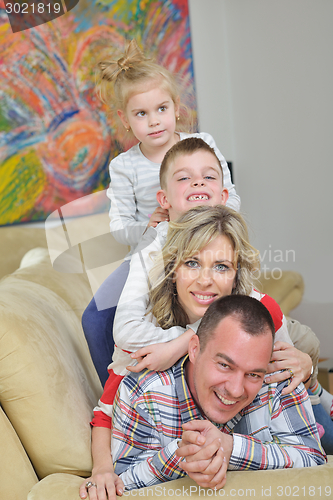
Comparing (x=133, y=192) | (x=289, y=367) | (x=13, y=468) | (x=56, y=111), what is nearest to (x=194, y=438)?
(x=289, y=367)

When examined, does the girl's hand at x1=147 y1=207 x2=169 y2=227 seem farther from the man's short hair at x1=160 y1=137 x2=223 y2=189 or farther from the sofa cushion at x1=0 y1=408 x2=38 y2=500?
the sofa cushion at x1=0 y1=408 x2=38 y2=500

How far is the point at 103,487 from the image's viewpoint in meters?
0.95

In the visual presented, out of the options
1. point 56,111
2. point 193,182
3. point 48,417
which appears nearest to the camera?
point 48,417

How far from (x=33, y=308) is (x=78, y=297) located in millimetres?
602

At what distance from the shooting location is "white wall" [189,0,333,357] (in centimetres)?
297

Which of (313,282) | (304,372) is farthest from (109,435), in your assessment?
(313,282)

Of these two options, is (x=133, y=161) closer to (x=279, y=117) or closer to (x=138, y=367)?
(x=138, y=367)

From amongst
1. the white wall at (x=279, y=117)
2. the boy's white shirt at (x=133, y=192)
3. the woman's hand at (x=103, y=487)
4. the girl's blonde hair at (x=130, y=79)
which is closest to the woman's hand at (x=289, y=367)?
the woman's hand at (x=103, y=487)

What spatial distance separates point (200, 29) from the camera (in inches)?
123

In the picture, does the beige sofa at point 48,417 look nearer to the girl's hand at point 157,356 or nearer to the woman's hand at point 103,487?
the woman's hand at point 103,487

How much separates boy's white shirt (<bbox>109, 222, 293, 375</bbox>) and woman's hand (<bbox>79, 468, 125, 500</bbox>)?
25cm

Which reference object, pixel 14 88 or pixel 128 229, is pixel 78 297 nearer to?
pixel 128 229

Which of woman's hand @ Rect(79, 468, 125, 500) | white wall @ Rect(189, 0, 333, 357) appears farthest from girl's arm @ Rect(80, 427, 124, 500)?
white wall @ Rect(189, 0, 333, 357)

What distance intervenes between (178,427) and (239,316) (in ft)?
0.95
